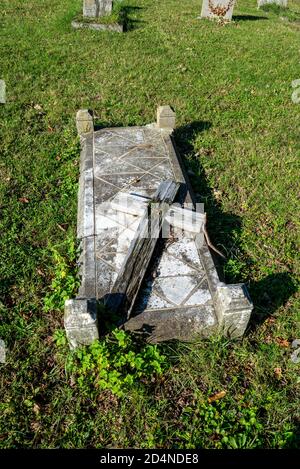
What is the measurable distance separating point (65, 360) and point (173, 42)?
36.9 ft

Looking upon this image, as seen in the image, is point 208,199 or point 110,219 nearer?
point 110,219

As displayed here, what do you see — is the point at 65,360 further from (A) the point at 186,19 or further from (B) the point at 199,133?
(A) the point at 186,19

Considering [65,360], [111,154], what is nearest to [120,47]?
[111,154]

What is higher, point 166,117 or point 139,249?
point 166,117

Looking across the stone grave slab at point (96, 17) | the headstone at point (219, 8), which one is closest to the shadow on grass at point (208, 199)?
the stone grave slab at point (96, 17)

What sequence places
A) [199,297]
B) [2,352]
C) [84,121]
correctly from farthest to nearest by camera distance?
[84,121]
[199,297]
[2,352]

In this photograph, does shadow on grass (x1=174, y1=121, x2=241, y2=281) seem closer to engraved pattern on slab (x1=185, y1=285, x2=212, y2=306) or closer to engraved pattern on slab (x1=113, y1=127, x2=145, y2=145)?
engraved pattern on slab (x1=185, y1=285, x2=212, y2=306)

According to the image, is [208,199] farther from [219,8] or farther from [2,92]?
[219,8]

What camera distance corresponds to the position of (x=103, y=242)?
486cm

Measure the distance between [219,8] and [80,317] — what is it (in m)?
14.5

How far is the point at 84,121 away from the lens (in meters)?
7.03

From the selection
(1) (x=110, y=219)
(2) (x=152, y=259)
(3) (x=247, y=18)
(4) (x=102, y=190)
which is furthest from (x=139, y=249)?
(3) (x=247, y=18)

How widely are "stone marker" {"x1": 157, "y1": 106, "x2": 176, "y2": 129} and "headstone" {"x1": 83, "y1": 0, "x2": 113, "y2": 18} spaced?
794 centimetres

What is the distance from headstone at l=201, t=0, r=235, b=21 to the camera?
14242mm
